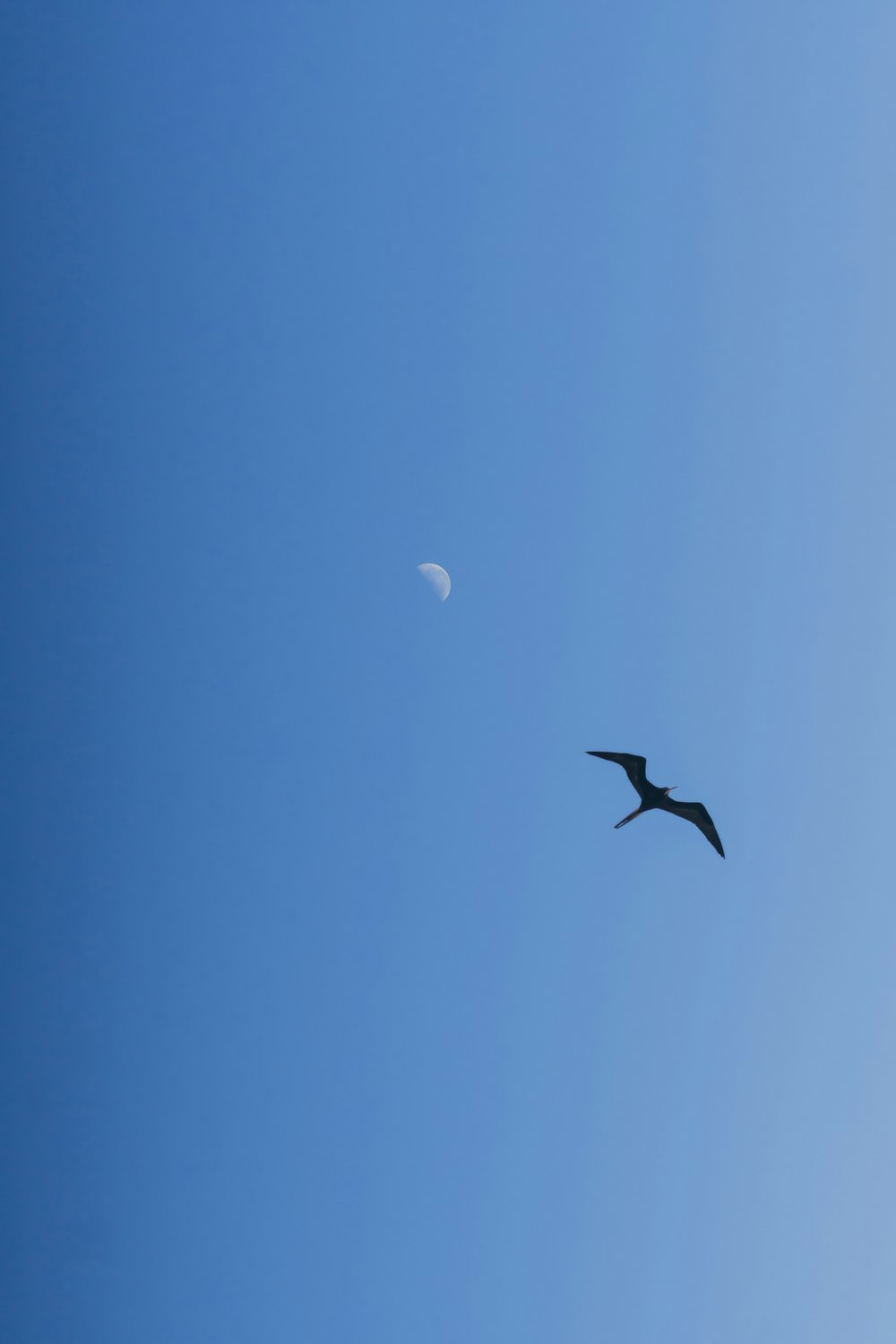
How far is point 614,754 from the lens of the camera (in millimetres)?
25203

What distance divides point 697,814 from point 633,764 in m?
2.17

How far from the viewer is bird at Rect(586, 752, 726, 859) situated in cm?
2533

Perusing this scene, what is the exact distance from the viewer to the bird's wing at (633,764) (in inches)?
994

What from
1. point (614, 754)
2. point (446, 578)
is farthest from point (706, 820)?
point (446, 578)

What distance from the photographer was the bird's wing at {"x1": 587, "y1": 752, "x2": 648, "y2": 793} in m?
25.2

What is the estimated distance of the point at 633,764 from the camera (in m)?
25.4

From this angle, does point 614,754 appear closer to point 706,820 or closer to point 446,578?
point 706,820

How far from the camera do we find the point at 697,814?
26281 millimetres

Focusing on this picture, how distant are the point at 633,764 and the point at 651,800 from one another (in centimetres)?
98

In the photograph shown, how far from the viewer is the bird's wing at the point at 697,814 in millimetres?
26000

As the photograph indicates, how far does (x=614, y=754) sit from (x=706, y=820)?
296 cm

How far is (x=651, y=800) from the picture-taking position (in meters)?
25.7

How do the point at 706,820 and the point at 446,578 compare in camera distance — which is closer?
the point at 706,820

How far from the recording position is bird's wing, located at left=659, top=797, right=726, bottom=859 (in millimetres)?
26000
